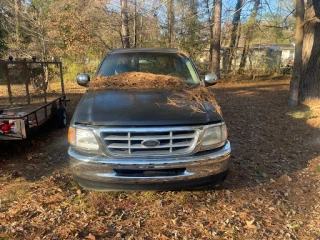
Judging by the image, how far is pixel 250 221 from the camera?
318cm

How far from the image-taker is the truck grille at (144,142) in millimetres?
3055

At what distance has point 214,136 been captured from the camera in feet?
10.6

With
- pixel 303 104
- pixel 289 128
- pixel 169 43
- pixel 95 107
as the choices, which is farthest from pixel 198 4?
pixel 95 107

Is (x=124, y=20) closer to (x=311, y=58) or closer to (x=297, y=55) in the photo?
(x=297, y=55)

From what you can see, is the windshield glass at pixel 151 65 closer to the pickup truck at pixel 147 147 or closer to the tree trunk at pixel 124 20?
the pickup truck at pixel 147 147

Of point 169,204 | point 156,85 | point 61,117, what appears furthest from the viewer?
point 61,117

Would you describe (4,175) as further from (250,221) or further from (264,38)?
(264,38)

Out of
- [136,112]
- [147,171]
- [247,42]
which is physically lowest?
[147,171]

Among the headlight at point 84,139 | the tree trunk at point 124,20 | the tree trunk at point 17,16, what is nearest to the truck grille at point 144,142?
the headlight at point 84,139

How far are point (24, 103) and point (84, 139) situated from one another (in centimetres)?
439

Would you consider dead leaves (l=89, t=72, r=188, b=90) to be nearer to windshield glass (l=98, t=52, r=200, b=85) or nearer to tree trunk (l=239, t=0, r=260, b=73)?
windshield glass (l=98, t=52, r=200, b=85)

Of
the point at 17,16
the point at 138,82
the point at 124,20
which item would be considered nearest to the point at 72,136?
the point at 138,82

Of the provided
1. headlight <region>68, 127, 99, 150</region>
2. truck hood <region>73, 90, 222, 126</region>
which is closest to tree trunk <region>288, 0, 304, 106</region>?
truck hood <region>73, 90, 222, 126</region>

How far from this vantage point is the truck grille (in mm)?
3055
